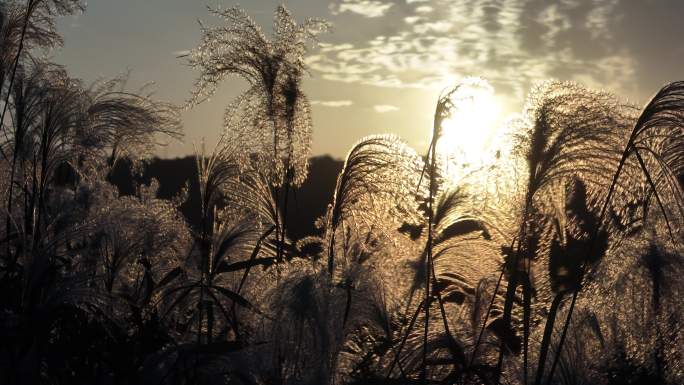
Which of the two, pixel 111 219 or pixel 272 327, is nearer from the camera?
pixel 272 327

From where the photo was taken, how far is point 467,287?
19.4 ft

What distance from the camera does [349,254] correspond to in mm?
5676

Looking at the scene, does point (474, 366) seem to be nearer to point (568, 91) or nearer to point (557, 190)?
point (557, 190)

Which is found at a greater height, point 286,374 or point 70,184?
point 70,184

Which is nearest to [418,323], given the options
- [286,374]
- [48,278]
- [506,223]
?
[506,223]

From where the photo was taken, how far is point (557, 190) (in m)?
4.81

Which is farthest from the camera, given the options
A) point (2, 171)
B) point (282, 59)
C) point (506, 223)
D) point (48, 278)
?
point (2, 171)

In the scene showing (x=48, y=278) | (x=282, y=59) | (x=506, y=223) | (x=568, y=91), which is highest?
(x=282, y=59)

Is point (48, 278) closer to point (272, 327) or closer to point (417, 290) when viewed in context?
point (272, 327)

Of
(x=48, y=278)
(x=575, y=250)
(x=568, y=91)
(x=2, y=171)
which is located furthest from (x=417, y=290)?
(x=2, y=171)

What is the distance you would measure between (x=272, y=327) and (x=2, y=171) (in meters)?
3.70

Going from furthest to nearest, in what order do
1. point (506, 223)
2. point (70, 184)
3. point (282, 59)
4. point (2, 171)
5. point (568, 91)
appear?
point (70, 184), point (2, 171), point (282, 59), point (506, 223), point (568, 91)

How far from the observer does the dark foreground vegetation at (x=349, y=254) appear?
441cm

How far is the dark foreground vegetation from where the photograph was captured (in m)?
4.41
